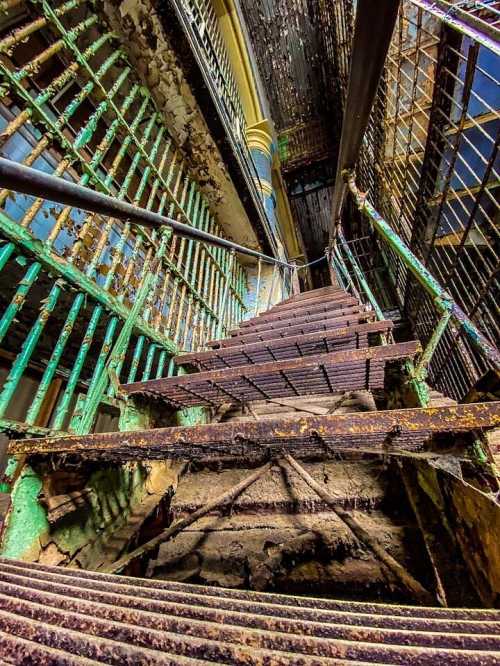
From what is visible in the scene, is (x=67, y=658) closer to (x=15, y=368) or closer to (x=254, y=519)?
(x=15, y=368)

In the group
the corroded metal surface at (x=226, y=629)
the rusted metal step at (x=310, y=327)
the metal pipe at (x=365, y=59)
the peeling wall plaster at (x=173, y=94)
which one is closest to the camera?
the corroded metal surface at (x=226, y=629)

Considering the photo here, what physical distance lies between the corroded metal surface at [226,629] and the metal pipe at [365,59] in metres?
1.56

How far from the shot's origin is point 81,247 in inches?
81.9

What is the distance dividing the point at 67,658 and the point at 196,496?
62.2 inches

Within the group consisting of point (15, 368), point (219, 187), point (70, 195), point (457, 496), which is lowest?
point (457, 496)

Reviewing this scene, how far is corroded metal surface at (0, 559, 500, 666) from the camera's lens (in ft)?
1.46

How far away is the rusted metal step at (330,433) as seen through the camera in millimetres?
742

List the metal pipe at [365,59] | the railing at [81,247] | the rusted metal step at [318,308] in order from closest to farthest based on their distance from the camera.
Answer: the metal pipe at [365,59] < the railing at [81,247] < the rusted metal step at [318,308]

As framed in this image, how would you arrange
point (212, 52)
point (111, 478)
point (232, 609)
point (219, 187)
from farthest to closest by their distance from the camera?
point (219, 187) → point (212, 52) → point (111, 478) → point (232, 609)

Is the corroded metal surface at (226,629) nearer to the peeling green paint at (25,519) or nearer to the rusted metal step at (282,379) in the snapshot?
the peeling green paint at (25,519)

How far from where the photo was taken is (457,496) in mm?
1103

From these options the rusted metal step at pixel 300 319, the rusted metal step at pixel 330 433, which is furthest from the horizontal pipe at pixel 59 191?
the rusted metal step at pixel 300 319

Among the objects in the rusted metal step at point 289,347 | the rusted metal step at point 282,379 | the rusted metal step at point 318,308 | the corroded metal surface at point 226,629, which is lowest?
the corroded metal surface at point 226,629

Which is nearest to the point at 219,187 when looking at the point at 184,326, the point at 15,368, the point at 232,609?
the point at 184,326
